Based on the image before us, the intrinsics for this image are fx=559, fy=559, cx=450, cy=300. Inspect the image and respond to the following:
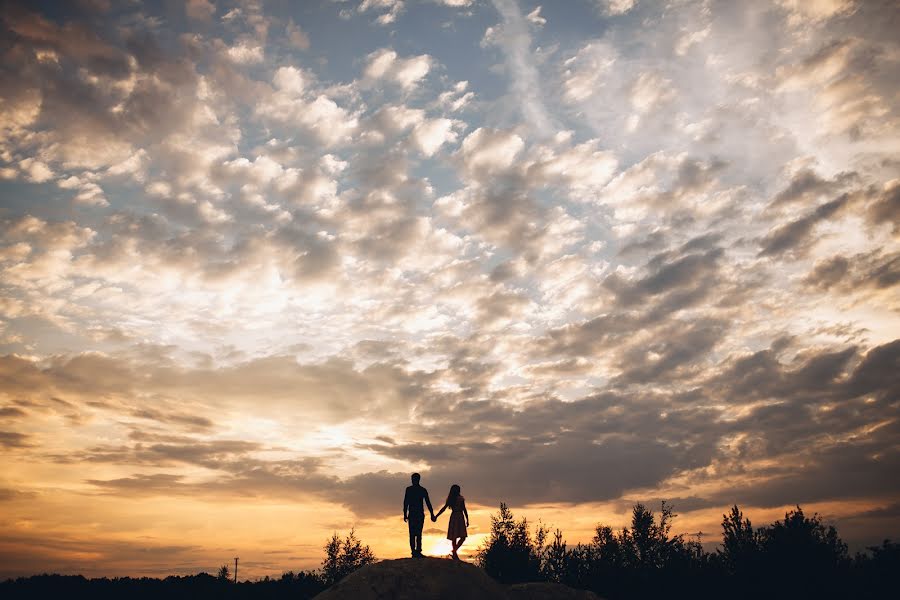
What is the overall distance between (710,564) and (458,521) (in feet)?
108

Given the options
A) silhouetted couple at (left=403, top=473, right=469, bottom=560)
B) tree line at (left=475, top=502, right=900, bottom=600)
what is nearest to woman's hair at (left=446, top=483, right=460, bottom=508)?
silhouetted couple at (left=403, top=473, right=469, bottom=560)

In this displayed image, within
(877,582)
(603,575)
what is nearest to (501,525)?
(603,575)

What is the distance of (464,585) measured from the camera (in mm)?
17859

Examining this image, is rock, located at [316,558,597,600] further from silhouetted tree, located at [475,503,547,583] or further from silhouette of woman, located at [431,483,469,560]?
silhouetted tree, located at [475,503,547,583]

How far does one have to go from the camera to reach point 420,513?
19453 mm

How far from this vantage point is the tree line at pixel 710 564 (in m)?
36.5

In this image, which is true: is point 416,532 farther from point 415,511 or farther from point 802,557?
point 802,557

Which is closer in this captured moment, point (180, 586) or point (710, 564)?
point (710, 564)

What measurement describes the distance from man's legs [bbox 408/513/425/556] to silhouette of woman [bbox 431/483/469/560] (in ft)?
3.39

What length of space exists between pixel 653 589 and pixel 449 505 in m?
29.3

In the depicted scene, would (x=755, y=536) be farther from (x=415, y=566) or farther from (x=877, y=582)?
(x=415, y=566)

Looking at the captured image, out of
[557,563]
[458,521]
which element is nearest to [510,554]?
[557,563]

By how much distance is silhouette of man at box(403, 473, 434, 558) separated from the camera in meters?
19.4

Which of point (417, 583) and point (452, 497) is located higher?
point (452, 497)
